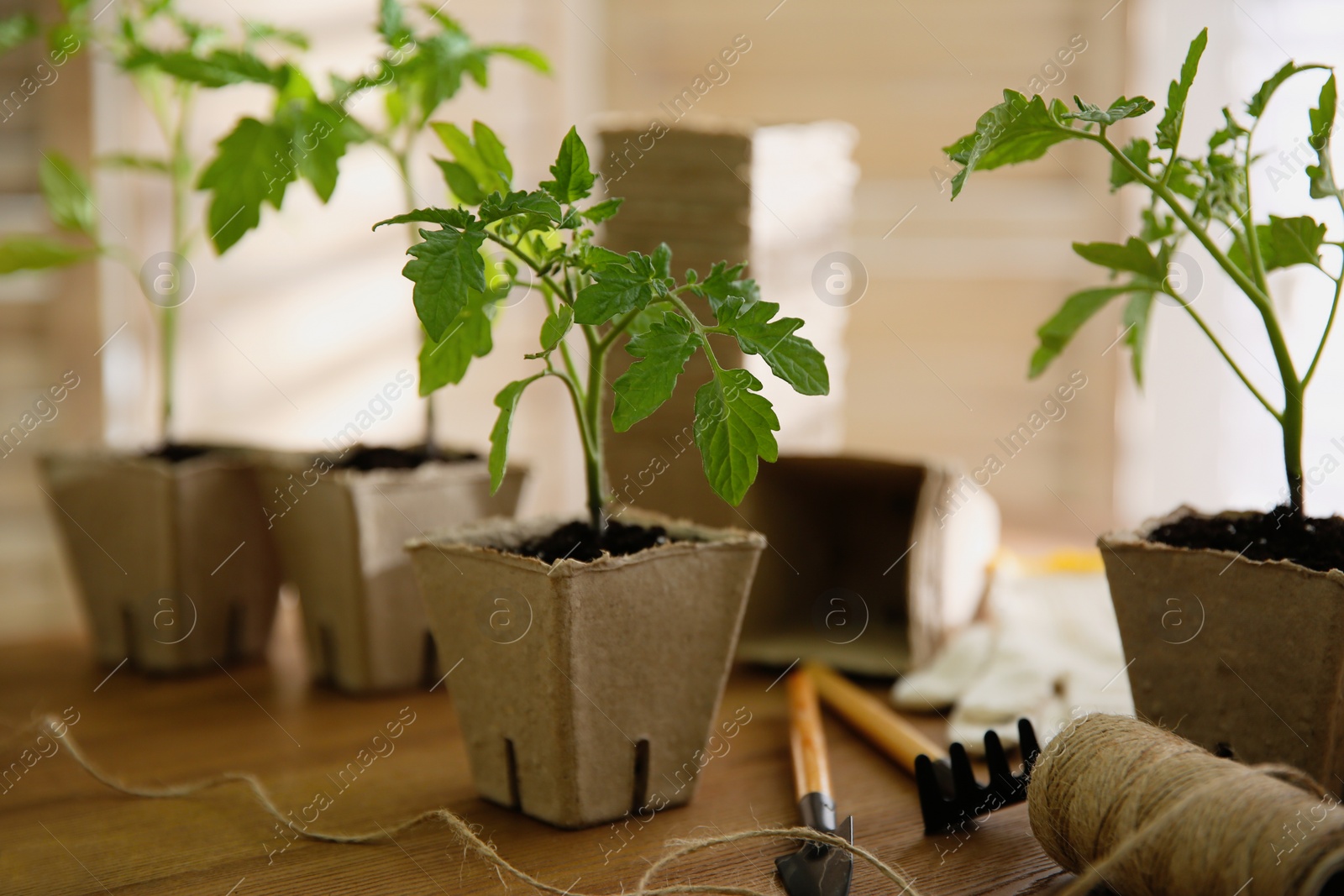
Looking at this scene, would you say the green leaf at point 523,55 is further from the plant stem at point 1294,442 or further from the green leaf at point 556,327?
the plant stem at point 1294,442

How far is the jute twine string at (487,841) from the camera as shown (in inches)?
26.0

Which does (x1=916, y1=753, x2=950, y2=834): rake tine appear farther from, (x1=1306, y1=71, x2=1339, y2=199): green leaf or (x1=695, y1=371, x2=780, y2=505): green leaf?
(x1=1306, y1=71, x2=1339, y2=199): green leaf

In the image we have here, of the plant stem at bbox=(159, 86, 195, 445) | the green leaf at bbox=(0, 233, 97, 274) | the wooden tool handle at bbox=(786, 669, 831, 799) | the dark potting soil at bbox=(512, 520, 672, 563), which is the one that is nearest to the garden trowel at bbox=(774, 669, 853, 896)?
the wooden tool handle at bbox=(786, 669, 831, 799)

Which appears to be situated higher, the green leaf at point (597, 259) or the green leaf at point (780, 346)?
the green leaf at point (597, 259)

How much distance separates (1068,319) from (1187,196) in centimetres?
12

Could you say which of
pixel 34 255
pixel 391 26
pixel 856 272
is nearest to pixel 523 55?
pixel 391 26

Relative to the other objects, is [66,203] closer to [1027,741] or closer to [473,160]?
[473,160]

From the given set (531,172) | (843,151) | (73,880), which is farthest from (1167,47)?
(73,880)

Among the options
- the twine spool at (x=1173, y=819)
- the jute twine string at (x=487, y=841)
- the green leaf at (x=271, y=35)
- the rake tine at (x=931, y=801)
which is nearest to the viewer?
the twine spool at (x=1173, y=819)

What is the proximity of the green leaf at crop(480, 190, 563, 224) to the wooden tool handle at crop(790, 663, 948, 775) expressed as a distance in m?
0.49

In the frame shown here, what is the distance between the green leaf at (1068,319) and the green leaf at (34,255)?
95 cm

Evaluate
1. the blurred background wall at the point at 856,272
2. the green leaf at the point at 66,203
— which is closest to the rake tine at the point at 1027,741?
the blurred background wall at the point at 856,272

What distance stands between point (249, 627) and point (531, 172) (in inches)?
43.4

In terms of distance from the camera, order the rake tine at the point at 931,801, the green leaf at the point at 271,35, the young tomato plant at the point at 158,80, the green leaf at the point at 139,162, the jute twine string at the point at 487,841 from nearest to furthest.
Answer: the jute twine string at the point at 487,841 → the rake tine at the point at 931,801 → the young tomato plant at the point at 158,80 → the green leaf at the point at 271,35 → the green leaf at the point at 139,162
